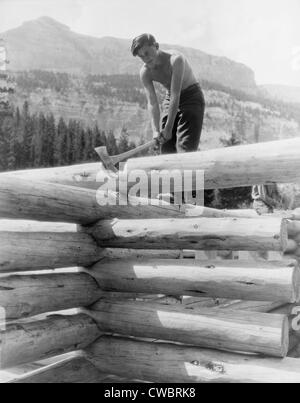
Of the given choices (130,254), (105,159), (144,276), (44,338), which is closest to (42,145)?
(105,159)

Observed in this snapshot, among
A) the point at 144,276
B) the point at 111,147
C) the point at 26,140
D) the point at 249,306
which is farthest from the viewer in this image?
the point at 111,147

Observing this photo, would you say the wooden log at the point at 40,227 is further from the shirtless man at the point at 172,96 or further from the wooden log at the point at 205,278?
the shirtless man at the point at 172,96

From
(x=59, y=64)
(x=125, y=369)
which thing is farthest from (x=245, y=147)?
(x=59, y=64)

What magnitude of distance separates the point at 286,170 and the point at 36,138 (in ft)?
292

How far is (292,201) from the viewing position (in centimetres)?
1113

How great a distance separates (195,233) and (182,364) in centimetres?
99

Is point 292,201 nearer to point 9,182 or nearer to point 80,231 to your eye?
point 80,231

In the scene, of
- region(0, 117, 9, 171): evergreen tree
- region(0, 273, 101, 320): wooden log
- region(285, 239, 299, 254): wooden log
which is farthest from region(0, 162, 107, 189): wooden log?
region(0, 117, 9, 171): evergreen tree

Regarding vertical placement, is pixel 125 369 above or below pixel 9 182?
below

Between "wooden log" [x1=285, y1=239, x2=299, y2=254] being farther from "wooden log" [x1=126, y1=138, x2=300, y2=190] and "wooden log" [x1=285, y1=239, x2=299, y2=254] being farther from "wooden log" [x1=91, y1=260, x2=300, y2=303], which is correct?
"wooden log" [x1=91, y1=260, x2=300, y2=303]

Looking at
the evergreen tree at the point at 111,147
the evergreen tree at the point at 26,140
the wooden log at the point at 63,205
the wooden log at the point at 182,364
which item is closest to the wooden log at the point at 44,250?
the wooden log at the point at 63,205

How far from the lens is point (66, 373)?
13.8 feet

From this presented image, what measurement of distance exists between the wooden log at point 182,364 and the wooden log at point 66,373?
0.25 ft

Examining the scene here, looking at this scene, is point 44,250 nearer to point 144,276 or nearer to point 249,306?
point 144,276
